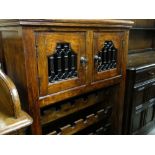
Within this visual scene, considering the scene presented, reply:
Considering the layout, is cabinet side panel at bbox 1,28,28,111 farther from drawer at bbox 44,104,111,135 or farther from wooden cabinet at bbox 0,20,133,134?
drawer at bbox 44,104,111,135

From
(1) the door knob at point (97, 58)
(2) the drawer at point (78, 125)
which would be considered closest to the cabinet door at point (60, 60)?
(1) the door knob at point (97, 58)

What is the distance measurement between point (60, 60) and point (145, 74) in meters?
0.85

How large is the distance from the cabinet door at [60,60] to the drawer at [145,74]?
1.82 feet

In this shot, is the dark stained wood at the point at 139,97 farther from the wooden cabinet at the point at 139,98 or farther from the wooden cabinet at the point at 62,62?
the wooden cabinet at the point at 62,62

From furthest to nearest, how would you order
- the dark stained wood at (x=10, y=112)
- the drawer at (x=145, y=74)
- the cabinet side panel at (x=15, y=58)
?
the drawer at (x=145, y=74) → the cabinet side panel at (x=15, y=58) → the dark stained wood at (x=10, y=112)

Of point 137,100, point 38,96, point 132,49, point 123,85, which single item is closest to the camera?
point 38,96

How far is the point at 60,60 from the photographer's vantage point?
0.94 meters

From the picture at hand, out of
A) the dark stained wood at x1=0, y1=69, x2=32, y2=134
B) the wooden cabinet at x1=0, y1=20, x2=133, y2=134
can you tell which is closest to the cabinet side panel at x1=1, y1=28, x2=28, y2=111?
the wooden cabinet at x1=0, y1=20, x2=133, y2=134

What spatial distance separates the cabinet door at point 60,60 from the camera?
2.77ft
